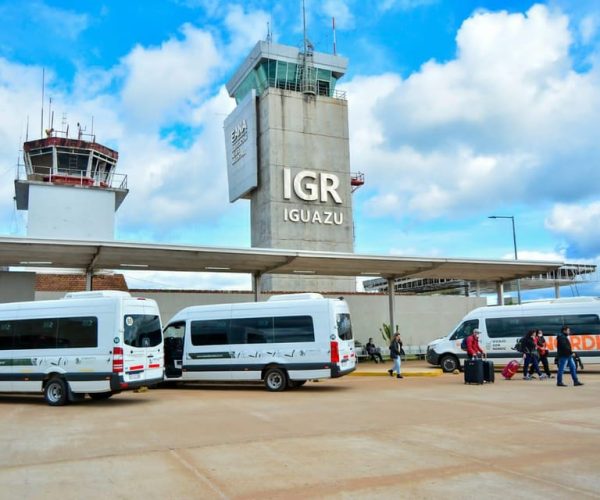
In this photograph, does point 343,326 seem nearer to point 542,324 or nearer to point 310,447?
point 310,447

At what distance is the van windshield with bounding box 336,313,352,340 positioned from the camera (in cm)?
1546

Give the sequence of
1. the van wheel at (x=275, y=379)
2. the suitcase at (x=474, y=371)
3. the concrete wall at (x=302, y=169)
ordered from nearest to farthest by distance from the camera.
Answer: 1. the van wheel at (x=275, y=379)
2. the suitcase at (x=474, y=371)
3. the concrete wall at (x=302, y=169)

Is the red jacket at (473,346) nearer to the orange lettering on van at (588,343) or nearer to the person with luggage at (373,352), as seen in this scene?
the orange lettering on van at (588,343)

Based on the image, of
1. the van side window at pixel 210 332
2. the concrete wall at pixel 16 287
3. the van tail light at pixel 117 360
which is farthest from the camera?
the concrete wall at pixel 16 287

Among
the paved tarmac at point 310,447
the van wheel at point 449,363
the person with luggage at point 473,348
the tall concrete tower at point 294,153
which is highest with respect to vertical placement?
the tall concrete tower at point 294,153

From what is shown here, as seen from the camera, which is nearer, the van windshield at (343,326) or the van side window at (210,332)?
the van windshield at (343,326)

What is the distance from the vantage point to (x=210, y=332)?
54.6 feet

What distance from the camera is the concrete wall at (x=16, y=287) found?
2256cm

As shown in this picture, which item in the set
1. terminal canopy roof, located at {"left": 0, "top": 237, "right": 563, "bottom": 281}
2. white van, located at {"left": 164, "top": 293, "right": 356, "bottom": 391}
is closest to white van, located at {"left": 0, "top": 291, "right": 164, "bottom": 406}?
white van, located at {"left": 164, "top": 293, "right": 356, "bottom": 391}

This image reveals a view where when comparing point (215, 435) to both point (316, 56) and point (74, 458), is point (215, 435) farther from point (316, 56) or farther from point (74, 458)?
point (316, 56)

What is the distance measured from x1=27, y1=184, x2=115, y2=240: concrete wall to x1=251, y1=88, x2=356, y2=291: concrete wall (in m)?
12.6

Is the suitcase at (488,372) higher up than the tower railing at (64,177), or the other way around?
the tower railing at (64,177)

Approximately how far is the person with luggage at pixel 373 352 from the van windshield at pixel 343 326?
10616 millimetres

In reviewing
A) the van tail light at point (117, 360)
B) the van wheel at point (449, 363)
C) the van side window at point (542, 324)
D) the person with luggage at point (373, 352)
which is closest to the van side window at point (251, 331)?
the van tail light at point (117, 360)
